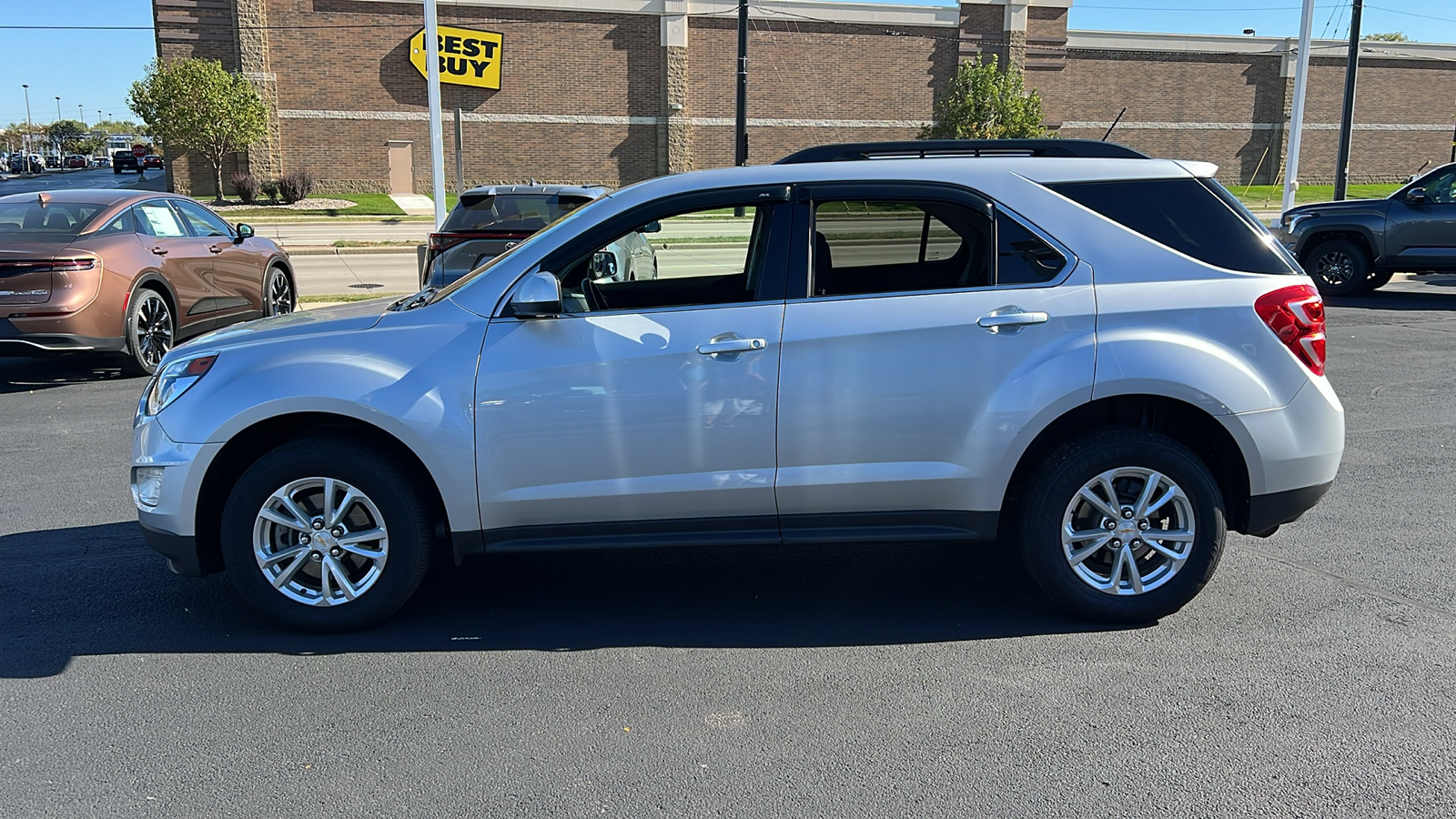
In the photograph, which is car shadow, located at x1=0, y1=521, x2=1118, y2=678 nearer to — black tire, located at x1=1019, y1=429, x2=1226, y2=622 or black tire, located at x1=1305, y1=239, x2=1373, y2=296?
black tire, located at x1=1019, y1=429, x2=1226, y2=622

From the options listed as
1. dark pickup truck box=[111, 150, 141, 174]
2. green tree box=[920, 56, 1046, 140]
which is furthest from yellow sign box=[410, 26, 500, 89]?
dark pickup truck box=[111, 150, 141, 174]

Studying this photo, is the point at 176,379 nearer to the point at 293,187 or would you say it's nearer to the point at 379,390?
the point at 379,390

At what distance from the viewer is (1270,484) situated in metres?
4.49

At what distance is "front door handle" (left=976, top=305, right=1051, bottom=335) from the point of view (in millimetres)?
4367

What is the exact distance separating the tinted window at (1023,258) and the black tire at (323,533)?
2507mm

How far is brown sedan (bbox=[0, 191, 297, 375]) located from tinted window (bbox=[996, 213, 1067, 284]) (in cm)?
796

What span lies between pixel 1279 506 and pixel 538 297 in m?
3.06

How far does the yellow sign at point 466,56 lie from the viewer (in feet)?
137

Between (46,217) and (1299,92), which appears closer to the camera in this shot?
(46,217)

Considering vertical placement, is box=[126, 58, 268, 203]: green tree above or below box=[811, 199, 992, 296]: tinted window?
above

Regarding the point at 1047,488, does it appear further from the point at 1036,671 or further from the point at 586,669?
the point at 586,669

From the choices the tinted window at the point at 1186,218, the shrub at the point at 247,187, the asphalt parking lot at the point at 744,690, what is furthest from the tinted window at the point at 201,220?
the shrub at the point at 247,187

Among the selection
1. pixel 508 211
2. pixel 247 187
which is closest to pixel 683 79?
pixel 247 187

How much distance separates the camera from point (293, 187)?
38.8 metres
